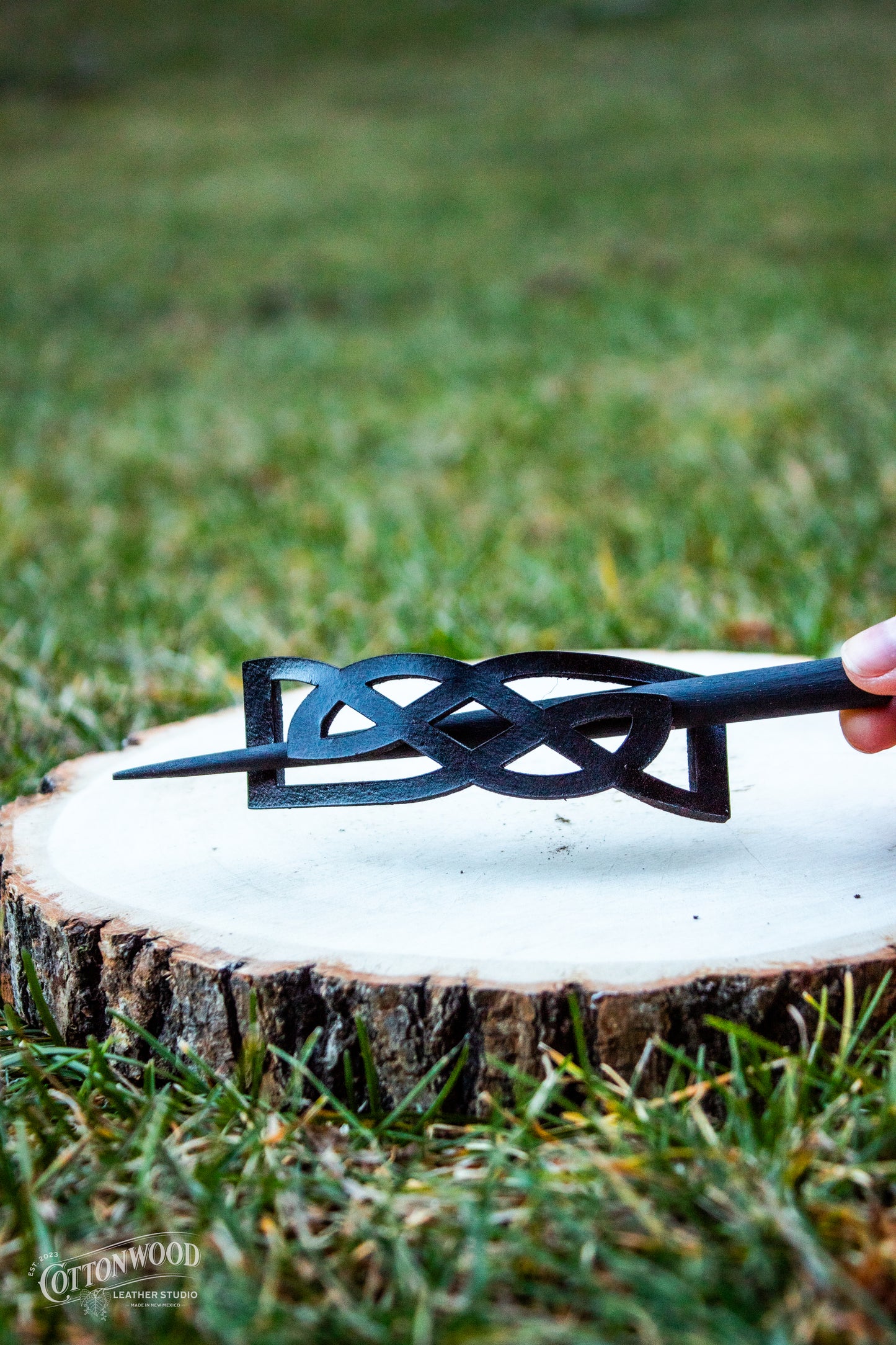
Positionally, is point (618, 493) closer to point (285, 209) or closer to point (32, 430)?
point (32, 430)

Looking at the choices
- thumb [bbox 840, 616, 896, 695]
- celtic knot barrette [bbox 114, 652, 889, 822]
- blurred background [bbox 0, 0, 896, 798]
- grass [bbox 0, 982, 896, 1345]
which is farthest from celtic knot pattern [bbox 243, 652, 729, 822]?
blurred background [bbox 0, 0, 896, 798]

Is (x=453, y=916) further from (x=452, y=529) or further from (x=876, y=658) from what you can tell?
(x=452, y=529)

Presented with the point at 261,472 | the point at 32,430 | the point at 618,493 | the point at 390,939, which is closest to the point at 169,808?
the point at 390,939

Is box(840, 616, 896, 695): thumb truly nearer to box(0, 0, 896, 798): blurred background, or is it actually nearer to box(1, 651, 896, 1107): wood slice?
box(1, 651, 896, 1107): wood slice

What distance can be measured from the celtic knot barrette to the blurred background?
0.86 meters

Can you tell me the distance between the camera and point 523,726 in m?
1.20

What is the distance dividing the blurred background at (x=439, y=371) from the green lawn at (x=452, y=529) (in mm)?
24

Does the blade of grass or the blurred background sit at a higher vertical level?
the blurred background

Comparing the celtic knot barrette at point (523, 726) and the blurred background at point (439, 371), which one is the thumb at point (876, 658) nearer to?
the celtic knot barrette at point (523, 726)

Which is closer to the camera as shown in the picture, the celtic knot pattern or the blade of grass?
the blade of grass

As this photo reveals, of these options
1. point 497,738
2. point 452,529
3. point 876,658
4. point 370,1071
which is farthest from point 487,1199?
point 452,529

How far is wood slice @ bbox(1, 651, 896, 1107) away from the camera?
3.40 ft

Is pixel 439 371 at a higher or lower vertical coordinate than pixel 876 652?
higher

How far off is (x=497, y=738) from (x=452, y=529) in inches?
90.2
